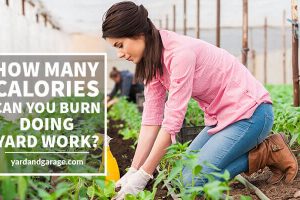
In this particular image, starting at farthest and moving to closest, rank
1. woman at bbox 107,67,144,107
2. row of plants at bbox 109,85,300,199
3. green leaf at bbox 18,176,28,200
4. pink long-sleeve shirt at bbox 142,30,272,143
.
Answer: woman at bbox 107,67,144,107
pink long-sleeve shirt at bbox 142,30,272,143
row of plants at bbox 109,85,300,199
green leaf at bbox 18,176,28,200

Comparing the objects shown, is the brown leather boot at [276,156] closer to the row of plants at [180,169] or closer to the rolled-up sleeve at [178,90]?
the row of plants at [180,169]

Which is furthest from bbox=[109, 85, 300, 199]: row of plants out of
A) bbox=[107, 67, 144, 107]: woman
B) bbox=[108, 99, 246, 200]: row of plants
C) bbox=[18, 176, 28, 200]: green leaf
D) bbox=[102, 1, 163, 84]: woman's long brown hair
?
bbox=[107, 67, 144, 107]: woman

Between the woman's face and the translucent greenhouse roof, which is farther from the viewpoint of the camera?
the translucent greenhouse roof

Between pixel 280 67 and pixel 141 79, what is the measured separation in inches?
766

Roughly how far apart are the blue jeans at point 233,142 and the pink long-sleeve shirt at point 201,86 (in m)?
0.04

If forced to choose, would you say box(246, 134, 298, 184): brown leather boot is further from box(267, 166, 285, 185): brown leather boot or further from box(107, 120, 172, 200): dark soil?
box(107, 120, 172, 200): dark soil

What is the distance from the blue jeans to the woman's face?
650mm

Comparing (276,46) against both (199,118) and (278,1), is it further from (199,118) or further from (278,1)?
(199,118)

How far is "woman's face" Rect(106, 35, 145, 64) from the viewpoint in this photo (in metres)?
2.94

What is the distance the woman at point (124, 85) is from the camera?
37.1ft

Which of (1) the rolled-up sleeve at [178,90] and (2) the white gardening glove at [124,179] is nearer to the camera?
(1) the rolled-up sleeve at [178,90]

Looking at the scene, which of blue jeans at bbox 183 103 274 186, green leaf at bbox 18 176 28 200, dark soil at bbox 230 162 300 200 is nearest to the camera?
green leaf at bbox 18 176 28 200

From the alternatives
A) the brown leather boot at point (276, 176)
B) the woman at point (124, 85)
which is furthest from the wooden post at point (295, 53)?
the woman at point (124, 85)

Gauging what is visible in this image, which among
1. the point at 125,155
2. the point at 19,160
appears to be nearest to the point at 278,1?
the point at 125,155
